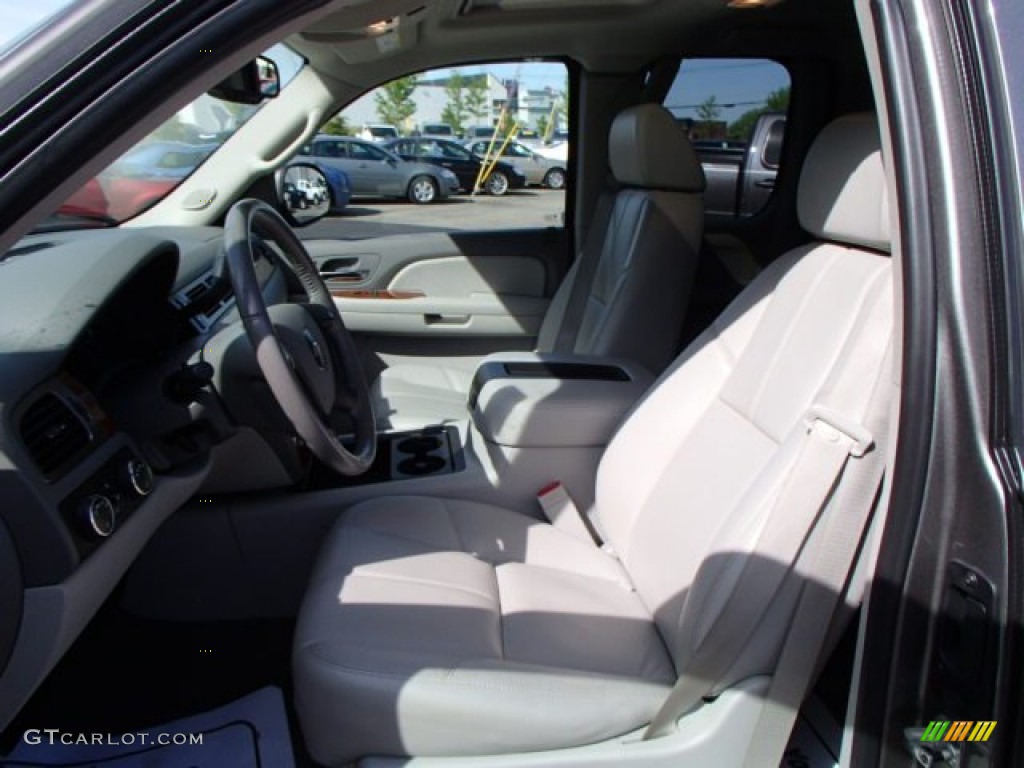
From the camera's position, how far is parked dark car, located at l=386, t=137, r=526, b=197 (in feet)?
14.0

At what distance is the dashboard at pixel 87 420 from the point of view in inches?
39.9

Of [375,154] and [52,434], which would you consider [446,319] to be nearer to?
[52,434]

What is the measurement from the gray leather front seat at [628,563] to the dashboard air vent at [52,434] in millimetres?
421

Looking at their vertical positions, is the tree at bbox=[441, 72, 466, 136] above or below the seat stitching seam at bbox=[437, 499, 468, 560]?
above

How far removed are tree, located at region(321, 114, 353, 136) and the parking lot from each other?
34 centimetres

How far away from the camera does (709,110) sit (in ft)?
9.45

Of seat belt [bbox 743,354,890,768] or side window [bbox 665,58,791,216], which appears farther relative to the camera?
side window [bbox 665,58,791,216]

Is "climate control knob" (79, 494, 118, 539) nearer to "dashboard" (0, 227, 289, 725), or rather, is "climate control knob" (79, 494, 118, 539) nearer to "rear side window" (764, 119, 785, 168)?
"dashboard" (0, 227, 289, 725)

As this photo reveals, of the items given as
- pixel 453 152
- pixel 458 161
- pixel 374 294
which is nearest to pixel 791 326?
pixel 374 294

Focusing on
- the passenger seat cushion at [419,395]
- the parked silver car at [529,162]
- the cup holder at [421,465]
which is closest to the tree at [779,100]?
the parked silver car at [529,162]

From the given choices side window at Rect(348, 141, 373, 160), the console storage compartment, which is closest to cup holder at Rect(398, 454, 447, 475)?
the console storage compartment

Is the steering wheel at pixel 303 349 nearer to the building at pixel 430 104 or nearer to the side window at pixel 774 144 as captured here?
the building at pixel 430 104

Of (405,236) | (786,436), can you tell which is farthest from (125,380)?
(405,236)

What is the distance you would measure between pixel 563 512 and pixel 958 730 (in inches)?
39.9
